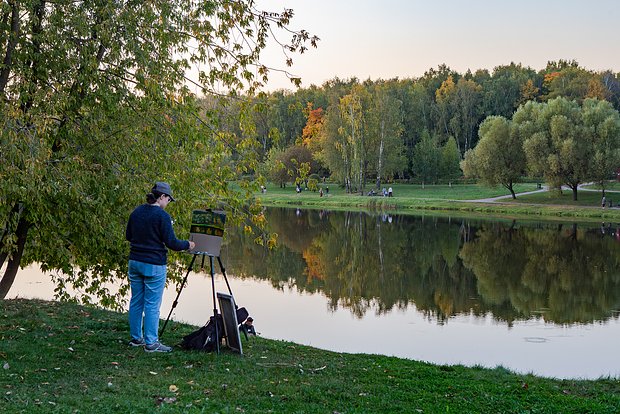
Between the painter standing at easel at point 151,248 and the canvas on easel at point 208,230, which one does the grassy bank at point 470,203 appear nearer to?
the canvas on easel at point 208,230

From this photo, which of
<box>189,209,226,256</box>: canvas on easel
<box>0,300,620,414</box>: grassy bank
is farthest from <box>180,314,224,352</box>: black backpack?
<box>189,209,226,256</box>: canvas on easel

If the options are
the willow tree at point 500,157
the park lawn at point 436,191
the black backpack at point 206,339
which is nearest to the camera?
the black backpack at point 206,339

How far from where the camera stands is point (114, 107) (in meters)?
10.9

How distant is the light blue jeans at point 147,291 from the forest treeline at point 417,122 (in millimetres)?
24173

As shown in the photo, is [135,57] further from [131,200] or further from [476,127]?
[476,127]

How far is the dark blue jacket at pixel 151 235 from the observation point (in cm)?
804

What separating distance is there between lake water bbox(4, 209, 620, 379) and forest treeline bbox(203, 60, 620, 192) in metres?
7.20

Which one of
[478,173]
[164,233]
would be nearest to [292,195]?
[478,173]

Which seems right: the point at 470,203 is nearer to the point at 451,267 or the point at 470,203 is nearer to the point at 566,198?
the point at 566,198

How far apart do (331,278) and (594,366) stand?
446 inches

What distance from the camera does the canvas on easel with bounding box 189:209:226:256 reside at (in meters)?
8.52

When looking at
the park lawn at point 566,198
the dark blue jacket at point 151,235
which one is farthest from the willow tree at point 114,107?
the park lawn at point 566,198

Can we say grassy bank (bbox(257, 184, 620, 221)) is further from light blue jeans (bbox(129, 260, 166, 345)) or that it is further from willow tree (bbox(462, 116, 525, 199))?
light blue jeans (bbox(129, 260, 166, 345))

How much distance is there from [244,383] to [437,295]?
14186 millimetres
